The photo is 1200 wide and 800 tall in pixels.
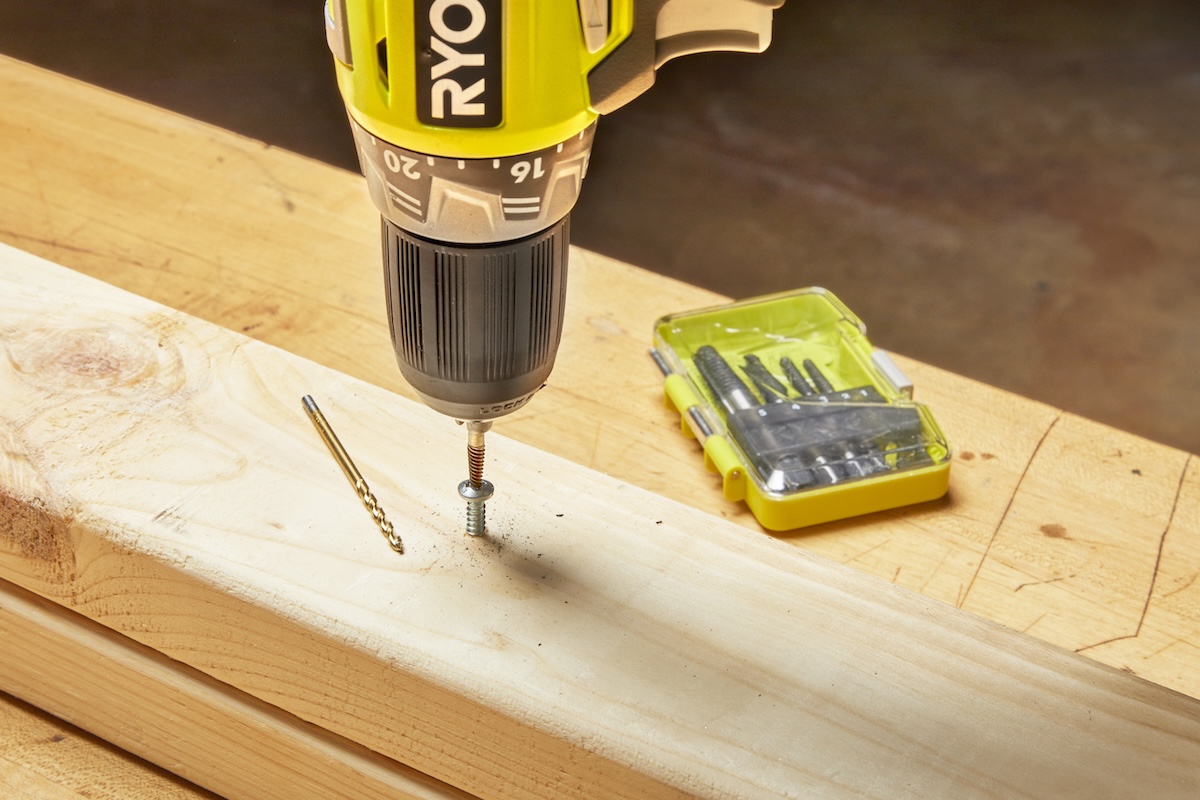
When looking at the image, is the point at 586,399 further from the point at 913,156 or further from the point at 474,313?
the point at 913,156

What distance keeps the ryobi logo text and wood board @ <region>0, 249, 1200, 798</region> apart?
0.99 ft

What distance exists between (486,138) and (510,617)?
0.29 m

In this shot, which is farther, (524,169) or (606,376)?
(606,376)

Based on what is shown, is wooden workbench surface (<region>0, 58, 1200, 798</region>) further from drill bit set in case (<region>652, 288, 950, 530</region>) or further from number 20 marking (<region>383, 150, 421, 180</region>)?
number 20 marking (<region>383, 150, 421, 180</region>)

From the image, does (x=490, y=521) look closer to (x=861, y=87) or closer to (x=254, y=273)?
(x=254, y=273)

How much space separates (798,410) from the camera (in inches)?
37.9

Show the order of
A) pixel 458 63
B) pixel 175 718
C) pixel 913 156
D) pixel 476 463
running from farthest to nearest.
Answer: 1. pixel 913 156
2. pixel 175 718
3. pixel 476 463
4. pixel 458 63

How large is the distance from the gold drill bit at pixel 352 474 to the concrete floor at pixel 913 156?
122cm

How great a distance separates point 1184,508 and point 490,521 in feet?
1.74

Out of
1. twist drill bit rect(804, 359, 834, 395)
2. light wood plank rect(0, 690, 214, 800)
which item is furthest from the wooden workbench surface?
twist drill bit rect(804, 359, 834, 395)

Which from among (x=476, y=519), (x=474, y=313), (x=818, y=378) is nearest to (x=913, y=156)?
(x=818, y=378)

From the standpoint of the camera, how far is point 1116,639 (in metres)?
0.86

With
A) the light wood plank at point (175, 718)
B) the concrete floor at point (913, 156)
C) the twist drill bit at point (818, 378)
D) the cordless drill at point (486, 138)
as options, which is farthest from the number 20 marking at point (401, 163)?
the concrete floor at point (913, 156)

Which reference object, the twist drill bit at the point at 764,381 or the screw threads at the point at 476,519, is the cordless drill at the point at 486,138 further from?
the twist drill bit at the point at 764,381
